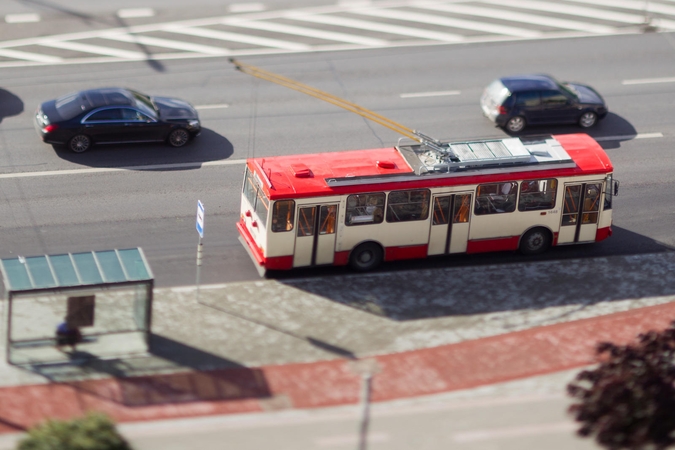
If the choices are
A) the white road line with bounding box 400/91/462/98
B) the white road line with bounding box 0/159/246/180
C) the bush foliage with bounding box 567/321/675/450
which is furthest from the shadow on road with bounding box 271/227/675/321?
the white road line with bounding box 400/91/462/98

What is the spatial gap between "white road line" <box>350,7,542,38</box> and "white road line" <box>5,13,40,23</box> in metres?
12.6

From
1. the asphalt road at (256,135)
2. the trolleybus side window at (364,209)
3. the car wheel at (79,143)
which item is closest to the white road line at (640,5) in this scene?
the asphalt road at (256,135)

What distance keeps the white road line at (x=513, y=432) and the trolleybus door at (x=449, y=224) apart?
6720mm

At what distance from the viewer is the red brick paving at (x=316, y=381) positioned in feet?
58.8

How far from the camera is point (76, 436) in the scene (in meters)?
14.2

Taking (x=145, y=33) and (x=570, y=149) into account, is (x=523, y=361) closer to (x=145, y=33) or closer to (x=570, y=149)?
(x=570, y=149)

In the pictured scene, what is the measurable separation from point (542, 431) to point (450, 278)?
6302mm

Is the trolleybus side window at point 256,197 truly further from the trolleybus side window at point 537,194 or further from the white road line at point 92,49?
the white road line at point 92,49

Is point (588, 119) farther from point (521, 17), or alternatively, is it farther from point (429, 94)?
point (521, 17)

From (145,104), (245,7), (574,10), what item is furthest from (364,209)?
(574,10)

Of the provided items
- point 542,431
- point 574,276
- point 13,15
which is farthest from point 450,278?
point 13,15

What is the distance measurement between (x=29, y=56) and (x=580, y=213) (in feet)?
67.7

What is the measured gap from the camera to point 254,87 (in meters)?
33.5

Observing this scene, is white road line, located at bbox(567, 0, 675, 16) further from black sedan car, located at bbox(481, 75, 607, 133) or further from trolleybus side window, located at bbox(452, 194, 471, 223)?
trolleybus side window, located at bbox(452, 194, 471, 223)
